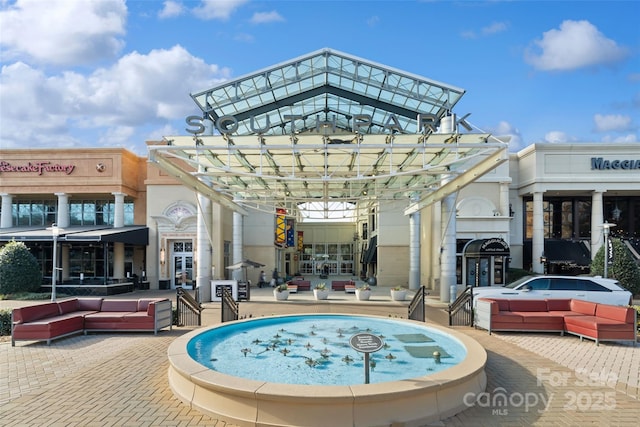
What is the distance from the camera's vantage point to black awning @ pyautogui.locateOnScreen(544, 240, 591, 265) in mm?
27422

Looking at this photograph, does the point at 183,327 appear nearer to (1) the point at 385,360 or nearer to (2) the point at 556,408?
(1) the point at 385,360

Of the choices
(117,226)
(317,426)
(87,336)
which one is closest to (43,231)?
(117,226)

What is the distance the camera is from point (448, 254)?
20.5 m

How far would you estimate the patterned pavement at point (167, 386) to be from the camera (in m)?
6.22

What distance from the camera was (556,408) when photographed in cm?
665

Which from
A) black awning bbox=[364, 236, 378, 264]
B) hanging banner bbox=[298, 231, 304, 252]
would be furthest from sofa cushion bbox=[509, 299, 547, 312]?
hanging banner bbox=[298, 231, 304, 252]

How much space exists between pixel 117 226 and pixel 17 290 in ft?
22.9

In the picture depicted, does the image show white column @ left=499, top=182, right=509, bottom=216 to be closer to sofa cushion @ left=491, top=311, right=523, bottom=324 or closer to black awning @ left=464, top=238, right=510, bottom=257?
black awning @ left=464, top=238, right=510, bottom=257

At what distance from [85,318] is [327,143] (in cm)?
903

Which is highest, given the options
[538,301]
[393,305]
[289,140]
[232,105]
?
[232,105]

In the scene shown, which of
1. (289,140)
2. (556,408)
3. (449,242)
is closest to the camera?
(556,408)

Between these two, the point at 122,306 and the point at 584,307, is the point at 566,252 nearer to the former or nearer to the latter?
the point at 584,307

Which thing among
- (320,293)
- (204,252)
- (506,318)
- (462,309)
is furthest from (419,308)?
(204,252)

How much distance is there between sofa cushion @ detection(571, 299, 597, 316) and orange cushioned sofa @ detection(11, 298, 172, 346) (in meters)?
12.1
